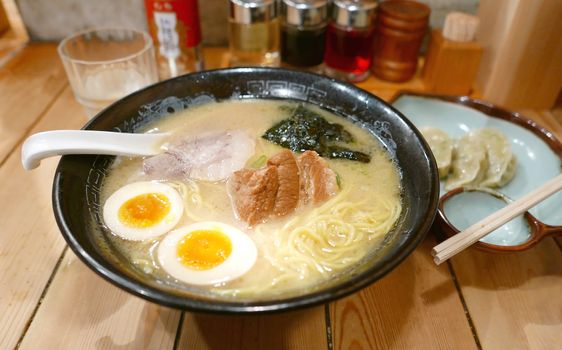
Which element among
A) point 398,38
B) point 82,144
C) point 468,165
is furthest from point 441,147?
point 82,144

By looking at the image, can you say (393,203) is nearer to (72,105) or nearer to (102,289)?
(102,289)

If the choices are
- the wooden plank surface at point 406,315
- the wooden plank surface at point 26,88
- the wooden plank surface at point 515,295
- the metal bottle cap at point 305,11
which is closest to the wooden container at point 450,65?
the metal bottle cap at point 305,11

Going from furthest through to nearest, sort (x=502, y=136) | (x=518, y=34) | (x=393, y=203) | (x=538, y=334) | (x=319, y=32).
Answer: (x=319, y=32)
(x=518, y=34)
(x=502, y=136)
(x=393, y=203)
(x=538, y=334)

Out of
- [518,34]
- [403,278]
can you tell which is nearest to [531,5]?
[518,34]

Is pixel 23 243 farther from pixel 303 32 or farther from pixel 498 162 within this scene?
pixel 498 162

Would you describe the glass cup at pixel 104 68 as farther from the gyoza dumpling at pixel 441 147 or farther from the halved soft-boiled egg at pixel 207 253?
the gyoza dumpling at pixel 441 147

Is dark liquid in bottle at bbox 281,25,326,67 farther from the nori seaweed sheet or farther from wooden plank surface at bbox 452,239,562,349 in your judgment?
wooden plank surface at bbox 452,239,562,349
